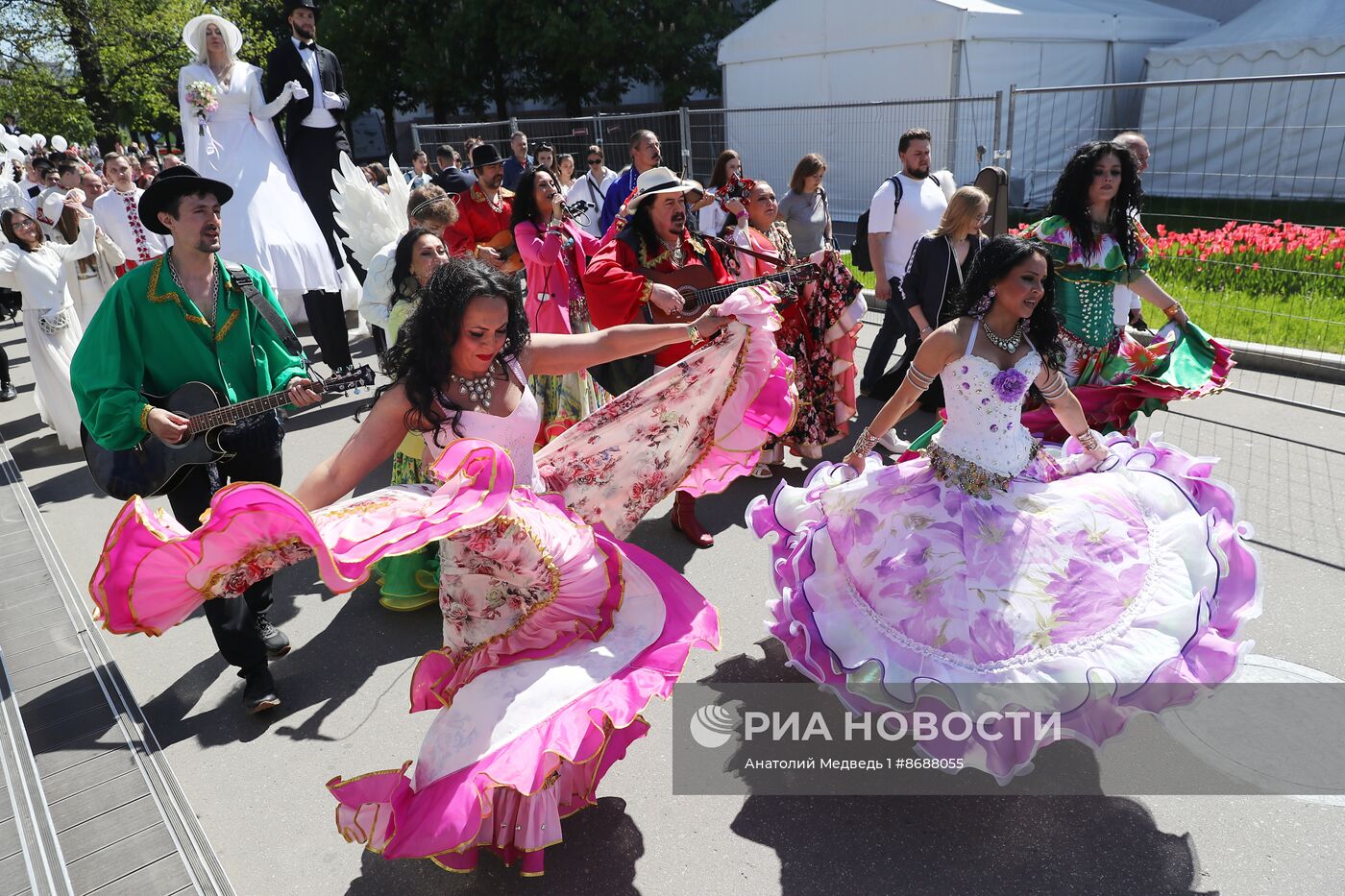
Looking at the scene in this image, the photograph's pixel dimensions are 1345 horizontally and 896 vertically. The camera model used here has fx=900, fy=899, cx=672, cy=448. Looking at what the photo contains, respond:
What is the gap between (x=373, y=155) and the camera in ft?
113

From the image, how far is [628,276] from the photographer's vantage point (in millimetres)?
4816

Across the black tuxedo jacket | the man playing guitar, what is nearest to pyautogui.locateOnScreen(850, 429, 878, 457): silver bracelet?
the man playing guitar

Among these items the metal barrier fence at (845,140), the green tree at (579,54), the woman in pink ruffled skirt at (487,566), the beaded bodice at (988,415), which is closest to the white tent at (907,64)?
the metal barrier fence at (845,140)

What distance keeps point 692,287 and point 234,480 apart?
251 centimetres

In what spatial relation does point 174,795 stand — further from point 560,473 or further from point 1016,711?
point 1016,711

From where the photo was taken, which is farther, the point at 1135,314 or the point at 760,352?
the point at 1135,314

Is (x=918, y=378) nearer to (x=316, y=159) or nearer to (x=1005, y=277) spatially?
(x=1005, y=277)

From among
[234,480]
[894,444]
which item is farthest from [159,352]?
[894,444]

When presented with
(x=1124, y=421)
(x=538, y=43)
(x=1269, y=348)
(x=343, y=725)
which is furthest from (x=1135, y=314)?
(x=538, y=43)

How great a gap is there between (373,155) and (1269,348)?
3322 centimetres

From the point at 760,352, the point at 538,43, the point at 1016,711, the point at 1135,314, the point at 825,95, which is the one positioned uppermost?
the point at 538,43

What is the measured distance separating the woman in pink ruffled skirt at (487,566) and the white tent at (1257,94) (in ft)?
34.7

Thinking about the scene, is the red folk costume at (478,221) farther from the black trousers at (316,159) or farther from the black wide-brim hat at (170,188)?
the black wide-brim hat at (170,188)

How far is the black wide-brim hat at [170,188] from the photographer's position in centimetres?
353
